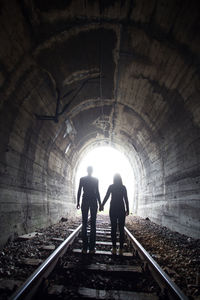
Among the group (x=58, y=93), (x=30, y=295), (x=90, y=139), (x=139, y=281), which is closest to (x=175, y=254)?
(x=139, y=281)

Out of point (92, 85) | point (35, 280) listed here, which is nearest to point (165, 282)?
point (35, 280)

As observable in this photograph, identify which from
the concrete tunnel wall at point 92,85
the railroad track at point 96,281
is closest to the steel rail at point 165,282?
the railroad track at point 96,281

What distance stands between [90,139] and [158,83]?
8.27m

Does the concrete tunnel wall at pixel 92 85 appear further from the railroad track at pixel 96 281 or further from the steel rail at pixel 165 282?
the steel rail at pixel 165 282

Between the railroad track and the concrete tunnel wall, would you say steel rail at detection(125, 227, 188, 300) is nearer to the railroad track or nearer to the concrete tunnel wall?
the railroad track

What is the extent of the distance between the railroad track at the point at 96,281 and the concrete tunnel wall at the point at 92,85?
2549mm

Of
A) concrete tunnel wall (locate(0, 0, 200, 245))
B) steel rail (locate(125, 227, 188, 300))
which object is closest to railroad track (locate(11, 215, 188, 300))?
steel rail (locate(125, 227, 188, 300))

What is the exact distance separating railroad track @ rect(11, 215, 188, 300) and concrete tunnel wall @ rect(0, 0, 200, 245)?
2.55m

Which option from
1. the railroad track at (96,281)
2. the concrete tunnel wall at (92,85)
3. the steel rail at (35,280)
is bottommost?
the railroad track at (96,281)

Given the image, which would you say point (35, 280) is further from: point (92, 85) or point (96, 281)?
point (92, 85)

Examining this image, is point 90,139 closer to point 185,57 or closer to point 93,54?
point 93,54

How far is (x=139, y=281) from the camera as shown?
298cm

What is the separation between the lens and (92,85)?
8.08 metres

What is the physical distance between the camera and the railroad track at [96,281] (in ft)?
7.84
